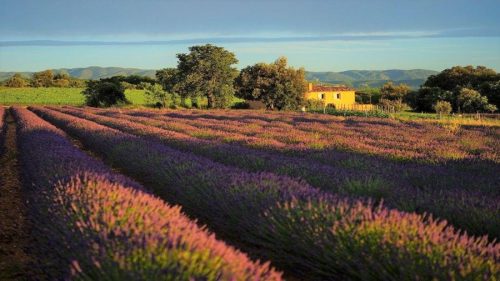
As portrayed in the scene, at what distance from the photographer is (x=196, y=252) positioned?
2539 mm

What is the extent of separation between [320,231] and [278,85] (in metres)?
47.9

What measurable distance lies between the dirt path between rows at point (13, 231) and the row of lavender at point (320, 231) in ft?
6.13

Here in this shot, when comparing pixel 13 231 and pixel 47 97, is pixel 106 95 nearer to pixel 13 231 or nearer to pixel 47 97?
pixel 47 97

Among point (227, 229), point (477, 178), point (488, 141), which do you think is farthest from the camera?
point (488, 141)

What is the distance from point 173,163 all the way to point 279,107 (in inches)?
1785

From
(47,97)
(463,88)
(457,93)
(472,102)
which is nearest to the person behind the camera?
(472,102)

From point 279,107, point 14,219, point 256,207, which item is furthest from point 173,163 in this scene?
point 279,107

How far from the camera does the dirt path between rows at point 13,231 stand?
173 inches

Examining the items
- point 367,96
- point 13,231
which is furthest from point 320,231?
point 367,96

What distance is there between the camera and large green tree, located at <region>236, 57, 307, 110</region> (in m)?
51.3

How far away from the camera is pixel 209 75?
47.0m

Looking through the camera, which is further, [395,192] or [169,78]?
[169,78]

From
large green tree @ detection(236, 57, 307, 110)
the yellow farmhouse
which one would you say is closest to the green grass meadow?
large green tree @ detection(236, 57, 307, 110)

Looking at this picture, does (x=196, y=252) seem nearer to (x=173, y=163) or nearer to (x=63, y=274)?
(x=63, y=274)
